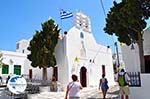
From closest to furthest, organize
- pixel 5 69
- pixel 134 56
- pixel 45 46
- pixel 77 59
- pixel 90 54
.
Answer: pixel 134 56 < pixel 45 46 < pixel 77 59 < pixel 90 54 < pixel 5 69

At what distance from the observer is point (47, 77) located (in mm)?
23859

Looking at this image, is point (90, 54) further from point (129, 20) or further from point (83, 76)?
point (129, 20)

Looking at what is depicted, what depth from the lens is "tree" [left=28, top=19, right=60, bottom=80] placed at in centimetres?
2166

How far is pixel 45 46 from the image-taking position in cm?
2194

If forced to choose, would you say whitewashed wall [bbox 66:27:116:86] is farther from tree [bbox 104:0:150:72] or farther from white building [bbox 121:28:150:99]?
tree [bbox 104:0:150:72]

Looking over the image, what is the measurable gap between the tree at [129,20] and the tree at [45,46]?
6379 mm

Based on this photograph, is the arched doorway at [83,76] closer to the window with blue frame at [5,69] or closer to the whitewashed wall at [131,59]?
the whitewashed wall at [131,59]

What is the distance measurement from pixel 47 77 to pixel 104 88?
883 centimetres

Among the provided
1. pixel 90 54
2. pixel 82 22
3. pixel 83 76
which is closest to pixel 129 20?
pixel 83 76

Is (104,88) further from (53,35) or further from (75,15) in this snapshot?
(75,15)

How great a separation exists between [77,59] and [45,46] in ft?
13.5

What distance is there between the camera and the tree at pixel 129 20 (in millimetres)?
14281

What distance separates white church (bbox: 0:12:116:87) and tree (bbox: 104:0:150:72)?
23.9 ft

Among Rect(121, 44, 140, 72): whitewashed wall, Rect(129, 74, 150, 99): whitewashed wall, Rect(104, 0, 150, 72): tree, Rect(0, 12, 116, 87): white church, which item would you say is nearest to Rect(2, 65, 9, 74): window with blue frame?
Rect(0, 12, 116, 87): white church
